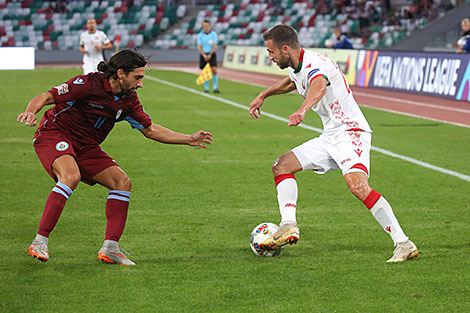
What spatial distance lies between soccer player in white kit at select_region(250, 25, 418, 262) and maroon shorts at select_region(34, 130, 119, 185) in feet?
4.62

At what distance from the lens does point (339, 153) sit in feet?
19.8

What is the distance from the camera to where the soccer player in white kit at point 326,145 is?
19.3 feet

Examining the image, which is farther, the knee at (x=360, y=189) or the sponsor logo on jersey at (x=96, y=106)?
the knee at (x=360, y=189)

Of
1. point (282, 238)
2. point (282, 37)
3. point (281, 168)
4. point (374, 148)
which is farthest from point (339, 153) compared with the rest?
point (374, 148)

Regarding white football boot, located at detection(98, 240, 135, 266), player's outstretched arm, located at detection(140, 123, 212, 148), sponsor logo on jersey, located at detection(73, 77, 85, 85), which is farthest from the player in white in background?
white football boot, located at detection(98, 240, 135, 266)

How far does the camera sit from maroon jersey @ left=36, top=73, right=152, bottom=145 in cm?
564

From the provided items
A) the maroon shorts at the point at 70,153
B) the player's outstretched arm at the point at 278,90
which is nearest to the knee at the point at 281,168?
the player's outstretched arm at the point at 278,90

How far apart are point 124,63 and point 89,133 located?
687 millimetres

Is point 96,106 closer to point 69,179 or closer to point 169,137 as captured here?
point 69,179

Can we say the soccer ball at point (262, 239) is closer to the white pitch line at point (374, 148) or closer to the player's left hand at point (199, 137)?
the player's left hand at point (199, 137)

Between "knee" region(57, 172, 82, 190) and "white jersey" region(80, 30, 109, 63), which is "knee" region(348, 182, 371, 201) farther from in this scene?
"white jersey" region(80, 30, 109, 63)

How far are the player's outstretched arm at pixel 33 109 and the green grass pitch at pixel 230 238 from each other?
1.10 meters

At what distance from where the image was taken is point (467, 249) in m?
6.29

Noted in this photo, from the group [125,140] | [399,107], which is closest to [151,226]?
[125,140]
